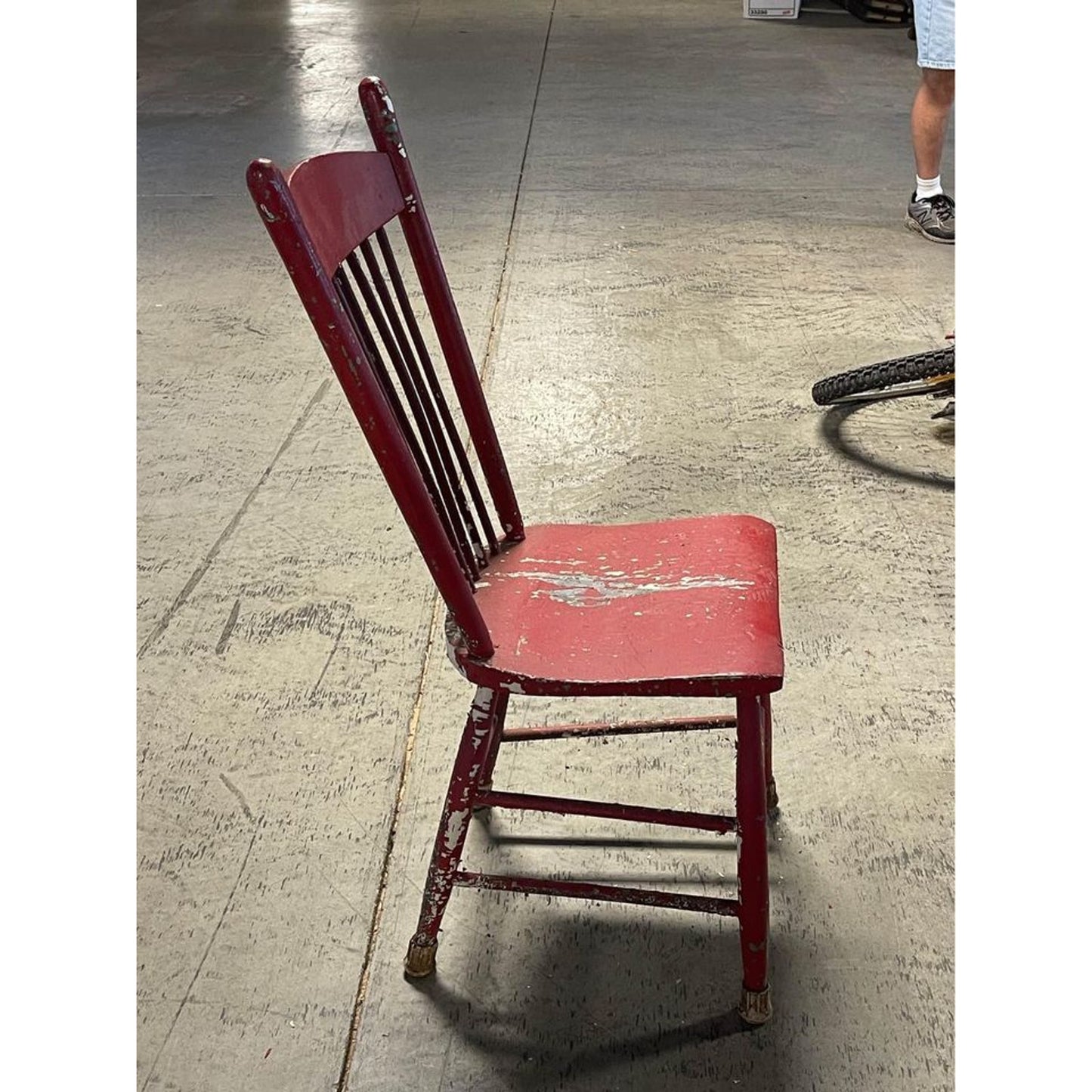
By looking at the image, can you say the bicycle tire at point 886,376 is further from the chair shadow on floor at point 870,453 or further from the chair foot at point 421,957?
the chair foot at point 421,957

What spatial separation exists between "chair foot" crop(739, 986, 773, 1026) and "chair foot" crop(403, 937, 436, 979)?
0.37 meters

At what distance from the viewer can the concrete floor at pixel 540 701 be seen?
1.58 meters

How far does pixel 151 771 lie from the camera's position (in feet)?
6.61

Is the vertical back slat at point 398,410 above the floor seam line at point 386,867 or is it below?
above

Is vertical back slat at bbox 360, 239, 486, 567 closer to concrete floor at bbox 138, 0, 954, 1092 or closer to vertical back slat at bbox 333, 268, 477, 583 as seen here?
vertical back slat at bbox 333, 268, 477, 583

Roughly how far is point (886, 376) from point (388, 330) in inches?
68.1

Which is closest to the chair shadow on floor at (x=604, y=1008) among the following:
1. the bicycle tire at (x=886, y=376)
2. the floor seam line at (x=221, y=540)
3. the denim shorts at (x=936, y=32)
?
the floor seam line at (x=221, y=540)

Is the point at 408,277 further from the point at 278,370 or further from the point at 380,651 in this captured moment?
the point at 380,651

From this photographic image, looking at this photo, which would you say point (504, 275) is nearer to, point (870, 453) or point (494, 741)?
point (870, 453)

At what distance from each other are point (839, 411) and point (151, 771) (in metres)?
1.86

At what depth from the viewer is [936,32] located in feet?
13.4

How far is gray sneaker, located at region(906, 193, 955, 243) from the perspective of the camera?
4.41 metres

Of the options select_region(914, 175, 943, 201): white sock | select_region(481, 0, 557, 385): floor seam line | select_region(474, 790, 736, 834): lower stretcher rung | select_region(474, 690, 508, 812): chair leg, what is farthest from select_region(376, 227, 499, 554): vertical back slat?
select_region(914, 175, 943, 201): white sock

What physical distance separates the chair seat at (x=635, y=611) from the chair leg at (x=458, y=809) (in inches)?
3.7
